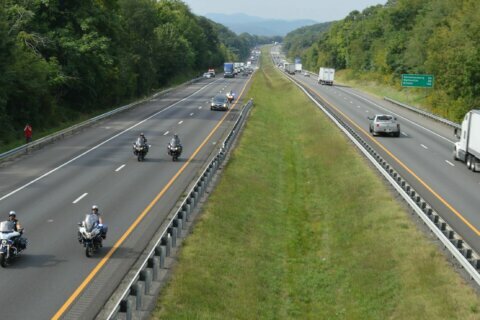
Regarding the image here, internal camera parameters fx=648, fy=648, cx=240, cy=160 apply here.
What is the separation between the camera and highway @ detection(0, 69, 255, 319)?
15.9m

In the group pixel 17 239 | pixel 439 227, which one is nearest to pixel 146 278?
pixel 17 239

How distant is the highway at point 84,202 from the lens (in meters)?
15.9

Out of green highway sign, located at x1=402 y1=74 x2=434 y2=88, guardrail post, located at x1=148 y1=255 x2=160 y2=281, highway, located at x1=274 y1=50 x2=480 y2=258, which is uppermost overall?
green highway sign, located at x1=402 y1=74 x2=434 y2=88

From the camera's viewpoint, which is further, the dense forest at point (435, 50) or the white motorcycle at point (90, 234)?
the dense forest at point (435, 50)

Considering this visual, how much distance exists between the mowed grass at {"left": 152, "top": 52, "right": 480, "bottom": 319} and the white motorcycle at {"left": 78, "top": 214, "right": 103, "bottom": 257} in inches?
100

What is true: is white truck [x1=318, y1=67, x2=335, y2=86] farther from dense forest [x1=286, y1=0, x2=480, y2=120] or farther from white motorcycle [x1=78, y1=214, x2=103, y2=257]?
white motorcycle [x1=78, y1=214, x2=103, y2=257]

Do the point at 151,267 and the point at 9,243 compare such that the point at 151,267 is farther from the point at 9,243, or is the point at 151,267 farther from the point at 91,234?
the point at 9,243

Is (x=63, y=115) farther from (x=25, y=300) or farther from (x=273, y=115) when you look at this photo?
(x=25, y=300)

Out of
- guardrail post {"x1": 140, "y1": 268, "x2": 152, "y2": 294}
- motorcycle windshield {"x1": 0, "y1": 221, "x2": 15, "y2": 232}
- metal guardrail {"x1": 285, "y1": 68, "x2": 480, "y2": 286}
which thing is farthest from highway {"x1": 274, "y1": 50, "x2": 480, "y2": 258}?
motorcycle windshield {"x1": 0, "y1": 221, "x2": 15, "y2": 232}

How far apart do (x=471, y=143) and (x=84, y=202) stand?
20093 millimetres

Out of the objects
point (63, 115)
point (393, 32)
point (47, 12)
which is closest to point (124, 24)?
point (47, 12)

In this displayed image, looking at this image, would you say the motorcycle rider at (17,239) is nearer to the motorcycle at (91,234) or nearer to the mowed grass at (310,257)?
the motorcycle at (91,234)

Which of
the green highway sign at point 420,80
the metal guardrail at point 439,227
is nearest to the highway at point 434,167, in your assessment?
the metal guardrail at point 439,227

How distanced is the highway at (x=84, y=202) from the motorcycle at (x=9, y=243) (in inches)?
12.0
